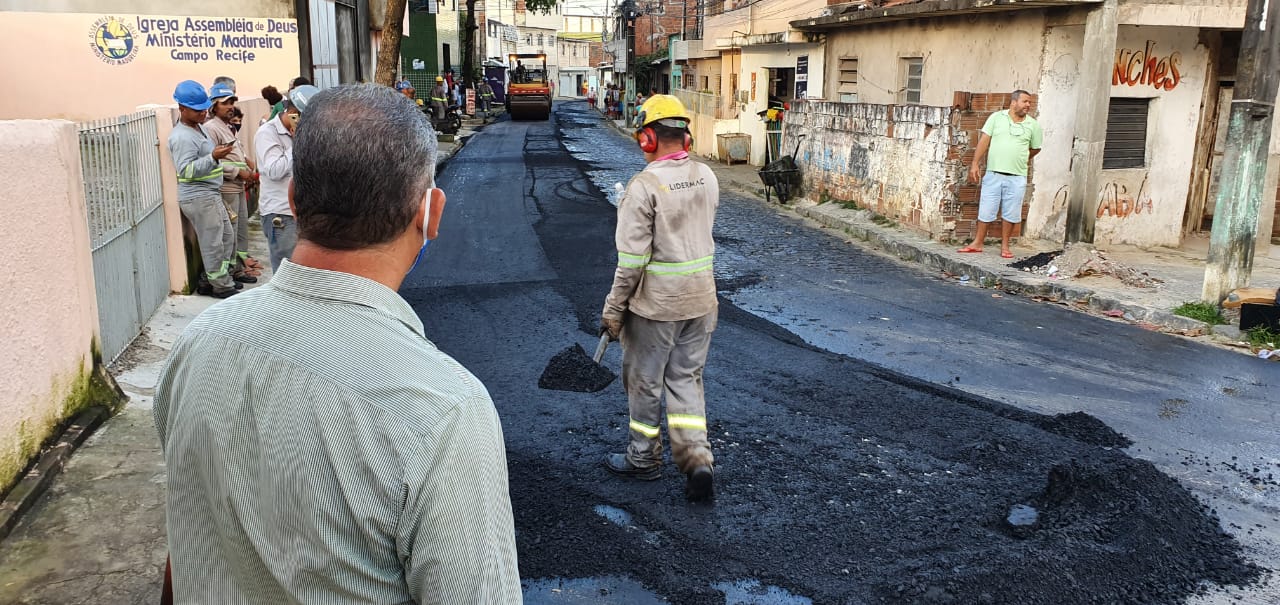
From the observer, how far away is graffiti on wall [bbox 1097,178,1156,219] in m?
11.6

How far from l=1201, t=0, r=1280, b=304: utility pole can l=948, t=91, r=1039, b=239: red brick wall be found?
2.95 meters

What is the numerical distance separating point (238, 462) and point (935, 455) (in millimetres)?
4130

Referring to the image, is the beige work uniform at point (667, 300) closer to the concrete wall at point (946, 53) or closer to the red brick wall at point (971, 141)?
the red brick wall at point (971, 141)

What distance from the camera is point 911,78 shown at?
15.0 metres

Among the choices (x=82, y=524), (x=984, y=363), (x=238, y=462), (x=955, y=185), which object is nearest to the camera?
(x=238, y=462)

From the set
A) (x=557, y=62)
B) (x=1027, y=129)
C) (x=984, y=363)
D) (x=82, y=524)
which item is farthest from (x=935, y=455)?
(x=557, y=62)

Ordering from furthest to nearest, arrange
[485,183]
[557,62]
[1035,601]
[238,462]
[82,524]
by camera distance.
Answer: [557,62] → [485,183] → [82,524] → [1035,601] → [238,462]

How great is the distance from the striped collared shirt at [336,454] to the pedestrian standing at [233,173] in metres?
6.92

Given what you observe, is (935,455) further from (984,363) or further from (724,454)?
(984,363)

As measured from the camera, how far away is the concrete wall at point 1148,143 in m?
11.1

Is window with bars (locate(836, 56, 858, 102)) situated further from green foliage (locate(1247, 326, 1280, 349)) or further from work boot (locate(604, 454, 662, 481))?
work boot (locate(604, 454, 662, 481))

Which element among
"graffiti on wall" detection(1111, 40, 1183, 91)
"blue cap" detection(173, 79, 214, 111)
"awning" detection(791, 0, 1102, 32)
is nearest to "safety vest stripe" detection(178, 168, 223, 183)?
"blue cap" detection(173, 79, 214, 111)

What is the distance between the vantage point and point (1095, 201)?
1045 centimetres

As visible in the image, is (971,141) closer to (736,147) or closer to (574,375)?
(574,375)
